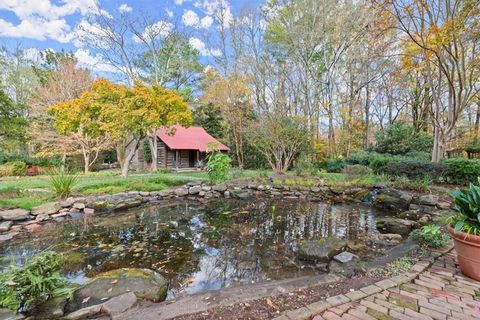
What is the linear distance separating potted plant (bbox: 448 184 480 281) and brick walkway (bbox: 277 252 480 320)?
13 centimetres

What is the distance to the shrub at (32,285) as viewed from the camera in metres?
2.02

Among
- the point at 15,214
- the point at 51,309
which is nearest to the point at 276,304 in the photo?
the point at 51,309

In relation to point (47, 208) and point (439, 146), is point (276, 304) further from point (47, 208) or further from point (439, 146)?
point (439, 146)

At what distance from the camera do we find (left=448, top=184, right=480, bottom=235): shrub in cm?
244

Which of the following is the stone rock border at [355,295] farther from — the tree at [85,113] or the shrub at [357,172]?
the tree at [85,113]

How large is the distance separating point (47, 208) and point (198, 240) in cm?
408

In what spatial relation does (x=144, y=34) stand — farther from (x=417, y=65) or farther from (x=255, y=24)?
(x=417, y=65)

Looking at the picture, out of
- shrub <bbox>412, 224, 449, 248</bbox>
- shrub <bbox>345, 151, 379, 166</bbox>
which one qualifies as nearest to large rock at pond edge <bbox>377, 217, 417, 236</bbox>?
shrub <bbox>412, 224, 449, 248</bbox>

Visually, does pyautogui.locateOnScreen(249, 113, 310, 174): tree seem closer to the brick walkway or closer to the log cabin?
the log cabin

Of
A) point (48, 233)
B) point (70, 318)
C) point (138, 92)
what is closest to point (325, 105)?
point (138, 92)

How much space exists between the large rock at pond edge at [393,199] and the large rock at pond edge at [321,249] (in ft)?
13.1

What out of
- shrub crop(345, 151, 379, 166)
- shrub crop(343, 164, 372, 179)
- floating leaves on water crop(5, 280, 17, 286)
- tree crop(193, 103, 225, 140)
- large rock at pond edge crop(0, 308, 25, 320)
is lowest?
large rock at pond edge crop(0, 308, 25, 320)

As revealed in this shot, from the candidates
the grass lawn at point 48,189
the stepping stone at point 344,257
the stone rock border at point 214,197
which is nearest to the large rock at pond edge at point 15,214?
the stone rock border at point 214,197

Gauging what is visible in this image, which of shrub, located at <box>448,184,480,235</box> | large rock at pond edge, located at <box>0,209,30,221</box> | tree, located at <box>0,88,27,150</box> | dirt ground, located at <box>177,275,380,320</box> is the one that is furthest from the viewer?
tree, located at <box>0,88,27,150</box>
